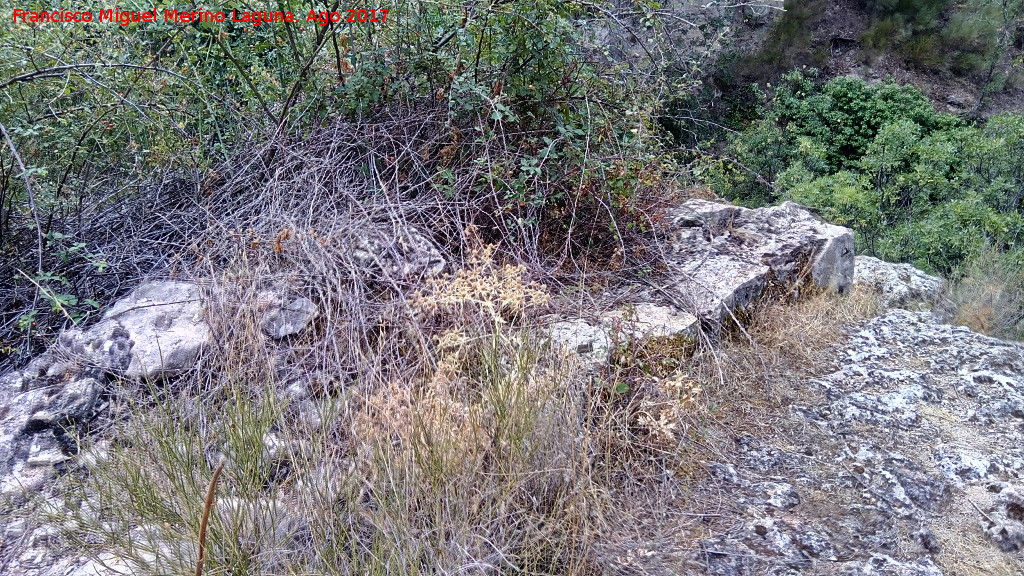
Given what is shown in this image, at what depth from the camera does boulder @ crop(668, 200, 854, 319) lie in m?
3.13

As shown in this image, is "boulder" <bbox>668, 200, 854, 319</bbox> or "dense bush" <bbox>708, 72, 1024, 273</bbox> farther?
"dense bush" <bbox>708, 72, 1024, 273</bbox>

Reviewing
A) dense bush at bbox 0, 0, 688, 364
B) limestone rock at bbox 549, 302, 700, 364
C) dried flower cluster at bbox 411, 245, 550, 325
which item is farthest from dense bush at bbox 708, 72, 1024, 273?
Answer: dried flower cluster at bbox 411, 245, 550, 325

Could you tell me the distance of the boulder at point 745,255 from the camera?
3.13 metres

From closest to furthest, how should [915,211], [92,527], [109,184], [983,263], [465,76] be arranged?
[92,527]
[465,76]
[109,184]
[983,263]
[915,211]

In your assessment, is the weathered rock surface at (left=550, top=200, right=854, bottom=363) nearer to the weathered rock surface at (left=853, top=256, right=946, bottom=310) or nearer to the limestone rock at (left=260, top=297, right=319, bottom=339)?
the weathered rock surface at (left=853, top=256, right=946, bottom=310)

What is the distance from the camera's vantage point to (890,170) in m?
8.59

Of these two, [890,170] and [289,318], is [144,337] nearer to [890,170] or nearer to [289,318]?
[289,318]

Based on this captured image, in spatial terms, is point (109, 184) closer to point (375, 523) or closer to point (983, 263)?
point (375, 523)

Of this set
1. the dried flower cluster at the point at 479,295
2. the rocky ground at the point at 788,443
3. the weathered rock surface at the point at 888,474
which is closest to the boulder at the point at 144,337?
the rocky ground at the point at 788,443

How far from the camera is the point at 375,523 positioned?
5.02 ft

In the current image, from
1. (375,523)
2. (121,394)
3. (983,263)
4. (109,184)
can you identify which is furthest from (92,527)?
(983,263)

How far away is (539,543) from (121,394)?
1498 mm

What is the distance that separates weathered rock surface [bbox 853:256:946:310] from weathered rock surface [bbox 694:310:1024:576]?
3.10 feet

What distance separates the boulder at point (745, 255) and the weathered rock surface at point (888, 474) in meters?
0.55
